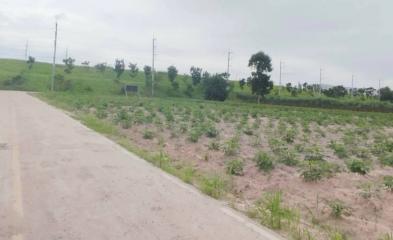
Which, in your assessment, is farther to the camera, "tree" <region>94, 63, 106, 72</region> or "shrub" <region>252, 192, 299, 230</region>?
"tree" <region>94, 63, 106, 72</region>

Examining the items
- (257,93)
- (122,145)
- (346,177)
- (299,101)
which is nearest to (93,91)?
(257,93)

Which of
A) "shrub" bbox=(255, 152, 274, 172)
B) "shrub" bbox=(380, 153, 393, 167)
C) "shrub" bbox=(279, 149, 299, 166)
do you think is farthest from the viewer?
"shrub" bbox=(380, 153, 393, 167)

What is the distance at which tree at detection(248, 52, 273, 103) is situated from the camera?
74188 mm

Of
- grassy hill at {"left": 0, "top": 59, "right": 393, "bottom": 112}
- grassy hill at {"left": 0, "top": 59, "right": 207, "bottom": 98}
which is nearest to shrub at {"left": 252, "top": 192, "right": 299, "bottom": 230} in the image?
grassy hill at {"left": 0, "top": 59, "right": 393, "bottom": 112}

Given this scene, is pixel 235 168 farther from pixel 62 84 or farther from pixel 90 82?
pixel 90 82

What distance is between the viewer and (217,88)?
253ft

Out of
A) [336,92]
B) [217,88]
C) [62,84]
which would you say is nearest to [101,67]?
[62,84]

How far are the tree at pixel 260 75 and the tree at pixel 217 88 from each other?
441 centimetres

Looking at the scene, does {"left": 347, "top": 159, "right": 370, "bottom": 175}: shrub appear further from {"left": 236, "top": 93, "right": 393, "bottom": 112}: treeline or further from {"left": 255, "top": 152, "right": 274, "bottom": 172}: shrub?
{"left": 236, "top": 93, "right": 393, "bottom": 112}: treeline

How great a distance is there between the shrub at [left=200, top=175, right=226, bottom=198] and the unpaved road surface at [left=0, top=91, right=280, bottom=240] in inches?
10.2

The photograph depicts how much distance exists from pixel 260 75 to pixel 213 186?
220 feet

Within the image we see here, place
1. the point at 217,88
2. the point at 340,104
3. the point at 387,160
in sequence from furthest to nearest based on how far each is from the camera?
the point at 217,88 < the point at 340,104 < the point at 387,160

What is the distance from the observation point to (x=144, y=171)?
10.3 m

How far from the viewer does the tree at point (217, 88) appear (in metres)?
77.1
